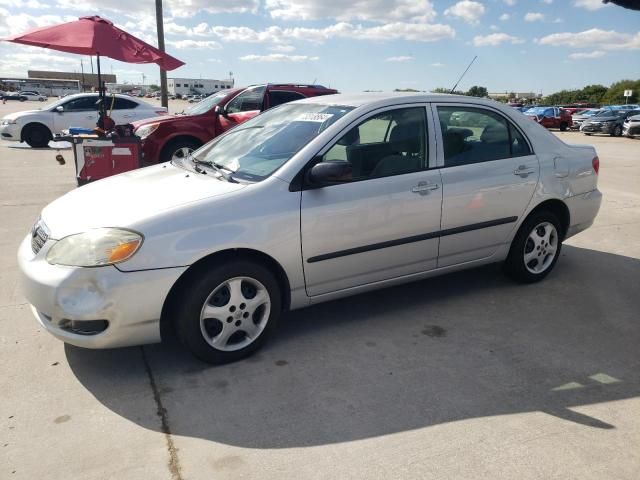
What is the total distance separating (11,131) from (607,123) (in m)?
25.4

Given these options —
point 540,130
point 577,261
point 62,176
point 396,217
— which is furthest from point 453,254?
point 62,176

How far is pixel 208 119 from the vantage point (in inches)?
383

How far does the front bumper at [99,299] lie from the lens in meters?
2.89

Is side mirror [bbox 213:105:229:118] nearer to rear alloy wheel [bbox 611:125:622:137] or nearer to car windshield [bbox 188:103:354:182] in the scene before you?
car windshield [bbox 188:103:354:182]

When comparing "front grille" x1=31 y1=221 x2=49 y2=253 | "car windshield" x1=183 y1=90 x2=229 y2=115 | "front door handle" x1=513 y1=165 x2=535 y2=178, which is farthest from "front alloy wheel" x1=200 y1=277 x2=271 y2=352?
"car windshield" x1=183 y1=90 x2=229 y2=115

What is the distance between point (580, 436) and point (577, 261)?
312cm

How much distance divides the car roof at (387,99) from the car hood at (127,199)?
115cm

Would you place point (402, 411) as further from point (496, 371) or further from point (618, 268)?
point (618, 268)

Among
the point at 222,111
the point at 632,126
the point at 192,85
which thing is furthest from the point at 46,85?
the point at 222,111

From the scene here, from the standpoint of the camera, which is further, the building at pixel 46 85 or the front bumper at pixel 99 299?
the building at pixel 46 85

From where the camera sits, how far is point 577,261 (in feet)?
17.8

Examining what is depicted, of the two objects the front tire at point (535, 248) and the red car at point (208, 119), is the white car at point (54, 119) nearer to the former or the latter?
the red car at point (208, 119)

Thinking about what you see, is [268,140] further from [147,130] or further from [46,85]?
[46,85]

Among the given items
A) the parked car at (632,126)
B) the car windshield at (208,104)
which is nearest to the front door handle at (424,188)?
the car windshield at (208,104)
